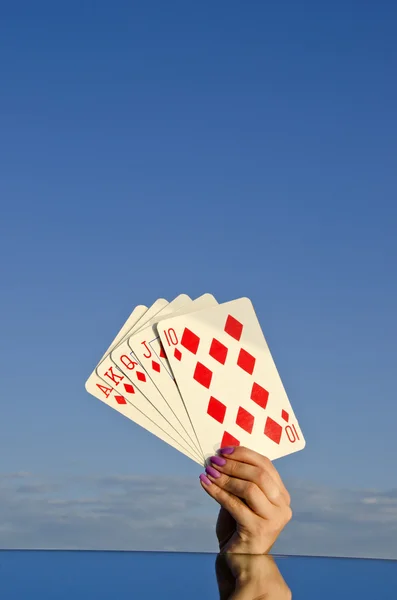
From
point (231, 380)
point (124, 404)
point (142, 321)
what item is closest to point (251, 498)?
point (231, 380)

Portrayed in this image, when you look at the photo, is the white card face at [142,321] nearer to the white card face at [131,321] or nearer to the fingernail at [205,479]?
the white card face at [131,321]

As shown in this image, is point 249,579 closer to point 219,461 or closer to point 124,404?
point 219,461

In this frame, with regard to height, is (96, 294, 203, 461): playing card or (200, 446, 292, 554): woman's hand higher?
(96, 294, 203, 461): playing card

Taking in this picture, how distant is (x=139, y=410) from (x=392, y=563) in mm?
3287

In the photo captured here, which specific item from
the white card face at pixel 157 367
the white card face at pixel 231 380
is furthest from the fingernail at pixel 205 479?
the white card face at pixel 157 367

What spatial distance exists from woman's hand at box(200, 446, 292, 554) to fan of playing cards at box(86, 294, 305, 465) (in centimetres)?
57

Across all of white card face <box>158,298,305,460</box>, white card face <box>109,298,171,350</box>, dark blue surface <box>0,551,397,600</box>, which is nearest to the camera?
dark blue surface <box>0,551,397,600</box>

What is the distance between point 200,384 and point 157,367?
248 mm

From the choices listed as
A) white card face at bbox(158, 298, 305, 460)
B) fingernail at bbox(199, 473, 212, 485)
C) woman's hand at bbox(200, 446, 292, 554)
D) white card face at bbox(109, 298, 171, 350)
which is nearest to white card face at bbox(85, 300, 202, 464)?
white card face at bbox(109, 298, 171, 350)

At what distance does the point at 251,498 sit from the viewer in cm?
296

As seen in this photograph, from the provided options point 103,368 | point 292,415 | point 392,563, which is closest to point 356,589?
point 292,415

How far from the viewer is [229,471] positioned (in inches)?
122

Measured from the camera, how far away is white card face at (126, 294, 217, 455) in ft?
12.6

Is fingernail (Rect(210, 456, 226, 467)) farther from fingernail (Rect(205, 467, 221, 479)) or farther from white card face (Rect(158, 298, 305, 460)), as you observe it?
white card face (Rect(158, 298, 305, 460))
